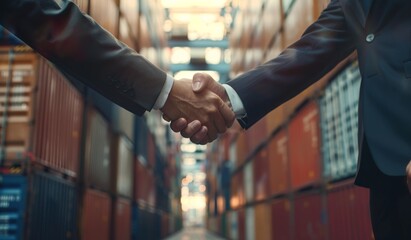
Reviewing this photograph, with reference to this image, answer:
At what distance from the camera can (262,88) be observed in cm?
307

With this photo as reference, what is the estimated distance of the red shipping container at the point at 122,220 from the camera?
12395 mm

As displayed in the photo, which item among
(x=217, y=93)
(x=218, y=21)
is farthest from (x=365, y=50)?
(x=218, y=21)

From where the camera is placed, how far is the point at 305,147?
29.8ft

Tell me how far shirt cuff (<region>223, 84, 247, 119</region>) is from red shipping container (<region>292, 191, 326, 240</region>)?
5110 millimetres

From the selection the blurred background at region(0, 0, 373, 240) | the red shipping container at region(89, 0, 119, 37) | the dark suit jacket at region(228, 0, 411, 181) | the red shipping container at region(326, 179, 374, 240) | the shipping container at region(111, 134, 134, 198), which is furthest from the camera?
the shipping container at region(111, 134, 134, 198)

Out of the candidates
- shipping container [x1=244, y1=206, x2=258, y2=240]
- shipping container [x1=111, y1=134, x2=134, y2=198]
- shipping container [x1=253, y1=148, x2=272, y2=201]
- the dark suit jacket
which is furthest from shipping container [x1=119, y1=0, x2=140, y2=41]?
the dark suit jacket

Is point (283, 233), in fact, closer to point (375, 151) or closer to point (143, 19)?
point (375, 151)

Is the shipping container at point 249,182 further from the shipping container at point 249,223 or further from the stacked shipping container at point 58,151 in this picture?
the stacked shipping container at point 58,151

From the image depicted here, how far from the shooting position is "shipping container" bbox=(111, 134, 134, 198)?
1259cm

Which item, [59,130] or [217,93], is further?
[59,130]

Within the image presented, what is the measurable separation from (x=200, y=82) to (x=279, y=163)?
28.1 feet

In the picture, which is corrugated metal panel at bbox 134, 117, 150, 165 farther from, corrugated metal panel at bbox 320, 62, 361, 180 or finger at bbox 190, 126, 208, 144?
finger at bbox 190, 126, 208, 144

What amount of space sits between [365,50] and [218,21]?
1088 inches

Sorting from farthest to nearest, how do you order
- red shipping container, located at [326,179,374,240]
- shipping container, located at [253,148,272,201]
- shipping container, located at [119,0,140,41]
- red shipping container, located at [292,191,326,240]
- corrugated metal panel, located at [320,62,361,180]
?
shipping container, located at [253,148,272,201]
shipping container, located at [119,0,140,41]
red shipping container, located at [292,191,326,240]
corrugated metal panel, located at [320,62,361,180]
red shipping container, located at [326,179,374,240]
